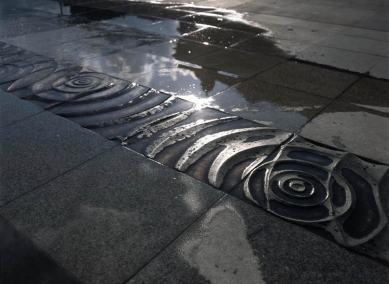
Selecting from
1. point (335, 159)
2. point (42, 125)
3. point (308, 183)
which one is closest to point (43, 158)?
point (42, 125)

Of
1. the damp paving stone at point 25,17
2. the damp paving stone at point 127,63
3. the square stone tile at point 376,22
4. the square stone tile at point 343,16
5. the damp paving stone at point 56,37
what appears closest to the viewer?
the damp paving stone at point 127,63

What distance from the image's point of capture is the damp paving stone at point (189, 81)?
6.79 meters

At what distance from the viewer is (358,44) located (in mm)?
9664

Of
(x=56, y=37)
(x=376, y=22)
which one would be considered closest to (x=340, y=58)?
(x=376, y=22)

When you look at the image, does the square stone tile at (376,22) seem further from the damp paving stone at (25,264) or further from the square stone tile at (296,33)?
the damp paving stone at (25,264)

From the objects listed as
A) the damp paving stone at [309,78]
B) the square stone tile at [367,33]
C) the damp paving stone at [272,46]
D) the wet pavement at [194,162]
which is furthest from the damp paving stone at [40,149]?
the square stone tile at [367,33]

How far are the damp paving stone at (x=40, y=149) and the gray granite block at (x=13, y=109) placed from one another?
17cm

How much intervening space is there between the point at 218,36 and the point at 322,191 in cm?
718

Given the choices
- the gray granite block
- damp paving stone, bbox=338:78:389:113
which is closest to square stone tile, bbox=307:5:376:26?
damp paving stone, bbox=338:78:389:113

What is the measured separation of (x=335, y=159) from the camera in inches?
184

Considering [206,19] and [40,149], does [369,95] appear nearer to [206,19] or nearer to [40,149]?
[40,149]

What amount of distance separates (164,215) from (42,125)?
2906 millimetres

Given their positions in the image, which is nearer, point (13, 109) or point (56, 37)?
point (13, 109)

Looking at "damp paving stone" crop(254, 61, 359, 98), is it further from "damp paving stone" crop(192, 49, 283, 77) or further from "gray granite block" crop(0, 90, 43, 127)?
"gray granite block" crop(0, 90, 43, 127)
